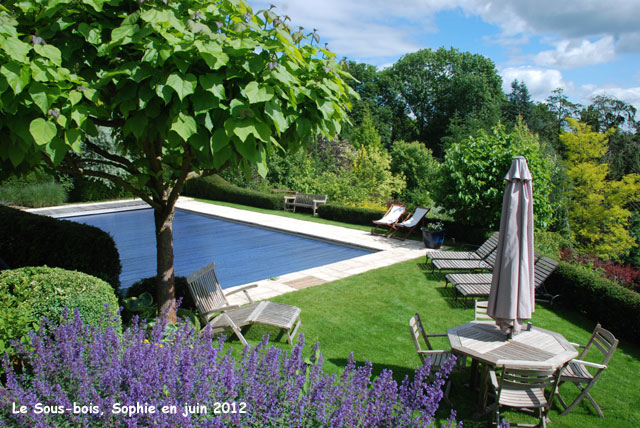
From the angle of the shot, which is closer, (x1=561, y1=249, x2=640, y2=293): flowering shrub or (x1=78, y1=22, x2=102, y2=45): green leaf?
(x1=78, y1=22, x2=102, y2=45): green leaf

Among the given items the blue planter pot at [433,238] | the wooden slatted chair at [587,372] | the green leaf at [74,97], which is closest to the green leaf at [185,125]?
the green leaf at [74,97]

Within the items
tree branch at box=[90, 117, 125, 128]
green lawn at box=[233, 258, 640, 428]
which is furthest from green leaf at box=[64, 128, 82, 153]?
green lawn at box=[233, 258, 640, 428]

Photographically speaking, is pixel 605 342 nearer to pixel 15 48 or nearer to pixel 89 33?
pixel 89 33

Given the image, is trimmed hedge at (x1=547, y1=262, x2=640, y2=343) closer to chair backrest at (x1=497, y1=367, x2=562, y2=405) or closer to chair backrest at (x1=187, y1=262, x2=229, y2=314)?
chair backrest at (x1=497, y1=367, x2=562, y2=405)

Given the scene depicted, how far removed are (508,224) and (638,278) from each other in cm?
903

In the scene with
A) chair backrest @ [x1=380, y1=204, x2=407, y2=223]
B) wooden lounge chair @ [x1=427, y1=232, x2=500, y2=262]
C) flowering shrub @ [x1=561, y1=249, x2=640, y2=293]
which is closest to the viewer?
wooden lounge chair @ [x1=427, y1=232, x2=500, y2=262]

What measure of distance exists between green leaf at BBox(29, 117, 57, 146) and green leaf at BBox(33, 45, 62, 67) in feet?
1.46

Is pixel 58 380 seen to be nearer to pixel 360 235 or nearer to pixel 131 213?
pixel 360 235

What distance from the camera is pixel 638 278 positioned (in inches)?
443

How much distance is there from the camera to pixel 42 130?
2992 millimetres

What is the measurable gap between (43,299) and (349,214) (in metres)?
14.2

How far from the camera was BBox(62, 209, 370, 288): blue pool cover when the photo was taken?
450 inches

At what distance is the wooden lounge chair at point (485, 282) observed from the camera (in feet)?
25.0

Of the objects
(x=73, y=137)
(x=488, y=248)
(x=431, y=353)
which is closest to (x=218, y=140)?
(x=73, y=137)
